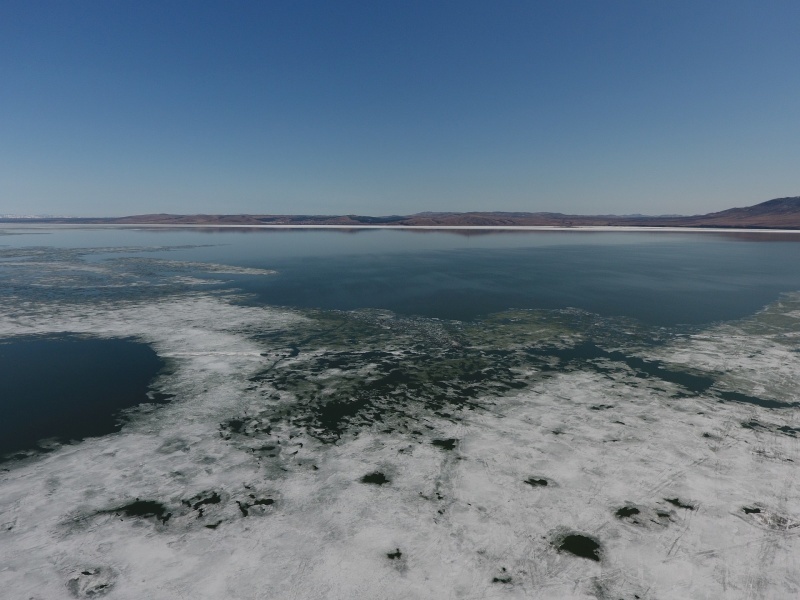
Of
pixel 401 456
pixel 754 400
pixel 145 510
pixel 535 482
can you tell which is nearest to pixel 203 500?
pixel 145 510

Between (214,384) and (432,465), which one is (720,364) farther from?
(214,384)

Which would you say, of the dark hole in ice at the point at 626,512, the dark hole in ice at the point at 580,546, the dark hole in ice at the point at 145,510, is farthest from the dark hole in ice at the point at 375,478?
the dark hole in ice at the point at 626,512

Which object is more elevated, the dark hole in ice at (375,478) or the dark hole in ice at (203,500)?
the dark hole in ice at (375,478)

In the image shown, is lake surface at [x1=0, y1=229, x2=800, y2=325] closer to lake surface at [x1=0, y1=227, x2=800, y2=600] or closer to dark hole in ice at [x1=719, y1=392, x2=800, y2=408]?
lake surface at [x1=0, y1=227, x2=800, y2=600]

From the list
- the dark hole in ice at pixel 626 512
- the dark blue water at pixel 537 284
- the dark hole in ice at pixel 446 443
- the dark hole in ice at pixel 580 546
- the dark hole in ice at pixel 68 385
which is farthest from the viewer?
the dark blue water at pixel 537 284

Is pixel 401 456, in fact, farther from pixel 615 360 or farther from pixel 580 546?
pixel 615 360

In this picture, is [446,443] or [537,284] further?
[537,284]

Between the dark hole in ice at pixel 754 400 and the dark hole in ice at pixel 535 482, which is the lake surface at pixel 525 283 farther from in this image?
the dark hole in ice at pixel 535 482
